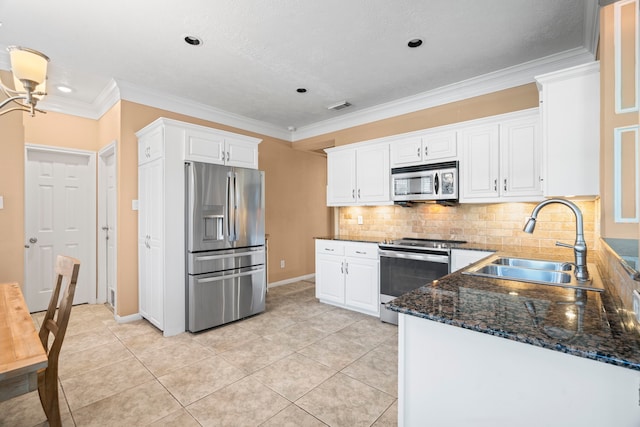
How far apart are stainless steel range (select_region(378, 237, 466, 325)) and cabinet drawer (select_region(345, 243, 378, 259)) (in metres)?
0.10

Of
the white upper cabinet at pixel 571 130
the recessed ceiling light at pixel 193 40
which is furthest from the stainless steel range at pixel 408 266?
the recessed ceiling light at pixel 193 40

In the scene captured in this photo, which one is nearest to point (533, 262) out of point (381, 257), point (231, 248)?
point (381, 257)

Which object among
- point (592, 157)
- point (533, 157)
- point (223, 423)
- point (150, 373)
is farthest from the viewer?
point (533, 157)

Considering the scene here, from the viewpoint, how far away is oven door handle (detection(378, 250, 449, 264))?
301cm

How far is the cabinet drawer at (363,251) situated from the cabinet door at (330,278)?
166mm

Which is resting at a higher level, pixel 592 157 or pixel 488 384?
pixel 592 157

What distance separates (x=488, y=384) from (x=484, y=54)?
3002 millimetres

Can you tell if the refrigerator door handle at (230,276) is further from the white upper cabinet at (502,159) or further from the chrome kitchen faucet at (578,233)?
the chrome kitchen faucet at (578,233)

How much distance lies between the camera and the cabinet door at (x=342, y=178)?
4.19m

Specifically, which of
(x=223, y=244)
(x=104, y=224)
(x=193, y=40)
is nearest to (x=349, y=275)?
(x=223, y=244)

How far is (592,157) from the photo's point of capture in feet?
7.19

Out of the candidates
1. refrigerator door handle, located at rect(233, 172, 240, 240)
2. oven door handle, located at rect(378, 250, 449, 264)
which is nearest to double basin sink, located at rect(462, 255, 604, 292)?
oven door handle, located at rect(378, 250, 449, 264)

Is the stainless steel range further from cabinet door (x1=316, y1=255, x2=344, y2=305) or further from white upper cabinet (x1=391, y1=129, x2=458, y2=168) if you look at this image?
white upper cabinet (x1=391, y1=129, x2=458, y2=168)

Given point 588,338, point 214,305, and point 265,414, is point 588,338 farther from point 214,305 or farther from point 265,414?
point 214,305
